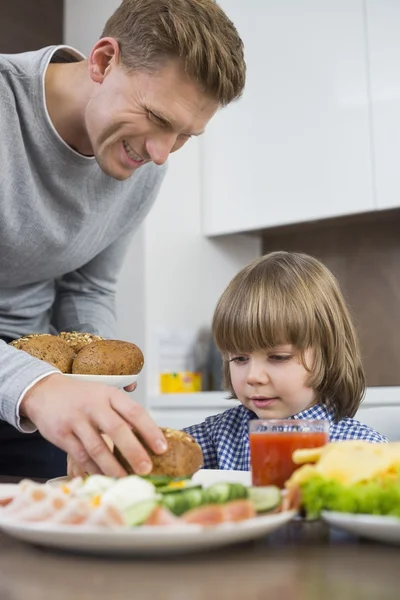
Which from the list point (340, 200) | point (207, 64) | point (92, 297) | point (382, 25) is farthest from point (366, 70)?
point (207, 64)

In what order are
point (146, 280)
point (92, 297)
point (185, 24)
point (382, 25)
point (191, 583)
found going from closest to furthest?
point (191, 583), point (185, 24), point (92, 297), point (382, 25), point (146, 280)

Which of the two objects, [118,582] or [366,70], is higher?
[366,70]

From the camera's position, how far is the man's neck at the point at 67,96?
5.31 feet

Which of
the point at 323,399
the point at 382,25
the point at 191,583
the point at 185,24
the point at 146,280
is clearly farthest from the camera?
the point at 146,280

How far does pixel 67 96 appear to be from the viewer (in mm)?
1623

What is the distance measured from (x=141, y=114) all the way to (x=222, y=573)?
106 cm

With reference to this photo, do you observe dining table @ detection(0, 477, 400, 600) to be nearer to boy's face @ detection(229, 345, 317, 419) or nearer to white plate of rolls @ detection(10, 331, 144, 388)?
white plate of rolls @ detection(10, 331, 144, 388)

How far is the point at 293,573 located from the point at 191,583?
77 mm

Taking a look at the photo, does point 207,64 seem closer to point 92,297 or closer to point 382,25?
point 92,297

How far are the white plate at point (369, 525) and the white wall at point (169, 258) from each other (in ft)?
8.51

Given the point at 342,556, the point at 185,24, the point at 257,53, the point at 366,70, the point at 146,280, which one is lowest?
the point at 342,556

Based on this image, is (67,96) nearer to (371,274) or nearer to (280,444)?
(280,444)

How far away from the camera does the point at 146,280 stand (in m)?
3.29

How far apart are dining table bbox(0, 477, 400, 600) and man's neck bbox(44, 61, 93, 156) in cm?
112
